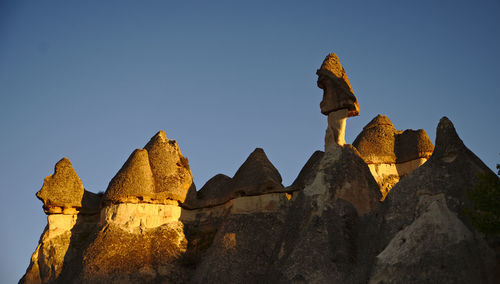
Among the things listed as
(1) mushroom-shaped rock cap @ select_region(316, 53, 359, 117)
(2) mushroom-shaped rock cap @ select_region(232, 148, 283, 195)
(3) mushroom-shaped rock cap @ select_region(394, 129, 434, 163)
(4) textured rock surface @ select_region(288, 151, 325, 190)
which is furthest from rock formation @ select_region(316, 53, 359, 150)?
(3) mushroom-shaped rock cap @ select_region(394, 129, 434, 163)

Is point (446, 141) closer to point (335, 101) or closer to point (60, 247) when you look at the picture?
point (335, 101)

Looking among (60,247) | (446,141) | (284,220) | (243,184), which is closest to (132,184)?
(60,247)

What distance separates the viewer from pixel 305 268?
49.5ft

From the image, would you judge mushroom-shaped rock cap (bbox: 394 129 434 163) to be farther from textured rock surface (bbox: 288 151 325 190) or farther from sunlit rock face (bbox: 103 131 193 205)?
sunlit rock face (bbox: 103 131 193 205)

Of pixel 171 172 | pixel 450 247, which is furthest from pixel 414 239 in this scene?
pixel 171 172

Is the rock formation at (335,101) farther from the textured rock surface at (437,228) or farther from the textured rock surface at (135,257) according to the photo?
the textured rock surface at (135,257)

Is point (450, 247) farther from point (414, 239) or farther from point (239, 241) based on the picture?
point (239, 241)

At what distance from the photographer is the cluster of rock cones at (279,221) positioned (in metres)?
13.2

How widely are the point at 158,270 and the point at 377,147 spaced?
11.5 meters

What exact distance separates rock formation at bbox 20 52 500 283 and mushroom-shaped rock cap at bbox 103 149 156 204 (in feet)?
0.16

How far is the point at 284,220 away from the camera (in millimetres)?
20469

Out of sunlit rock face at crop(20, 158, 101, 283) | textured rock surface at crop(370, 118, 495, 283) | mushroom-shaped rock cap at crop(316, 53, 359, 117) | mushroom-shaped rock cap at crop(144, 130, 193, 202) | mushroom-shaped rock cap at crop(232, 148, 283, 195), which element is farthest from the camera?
mushroom-shaped rock cap at crop(144, 130, 193, 202)

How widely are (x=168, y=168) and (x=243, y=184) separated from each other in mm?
3570

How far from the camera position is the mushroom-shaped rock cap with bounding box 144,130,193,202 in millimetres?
22938
